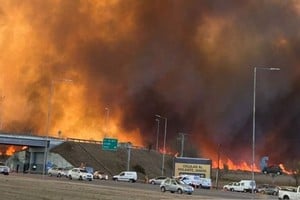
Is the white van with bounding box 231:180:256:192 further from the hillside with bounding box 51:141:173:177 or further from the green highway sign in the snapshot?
the hillside with bounding box 51:141:173:177

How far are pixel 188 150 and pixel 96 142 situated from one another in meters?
25.8

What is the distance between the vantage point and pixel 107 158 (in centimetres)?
13112

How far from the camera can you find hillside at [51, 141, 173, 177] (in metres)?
125

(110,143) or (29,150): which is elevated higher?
(110,143)

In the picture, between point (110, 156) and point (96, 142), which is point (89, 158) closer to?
point (110, 156)

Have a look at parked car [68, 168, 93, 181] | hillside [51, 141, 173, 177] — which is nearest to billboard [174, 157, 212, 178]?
parked car [68, 168, 93, 181]

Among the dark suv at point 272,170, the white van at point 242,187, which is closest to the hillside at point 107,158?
the dark suv at point 272,170

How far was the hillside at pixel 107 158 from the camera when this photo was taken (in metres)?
125

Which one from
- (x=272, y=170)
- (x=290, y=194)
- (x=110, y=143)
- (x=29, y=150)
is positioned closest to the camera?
(x=290, y=194)

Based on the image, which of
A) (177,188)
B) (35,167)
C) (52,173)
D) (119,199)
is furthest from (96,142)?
(119,199)

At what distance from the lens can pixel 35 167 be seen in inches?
5032

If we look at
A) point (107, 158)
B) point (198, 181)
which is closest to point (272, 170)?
point (107, 158)

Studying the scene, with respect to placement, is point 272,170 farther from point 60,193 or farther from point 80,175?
point 60,193

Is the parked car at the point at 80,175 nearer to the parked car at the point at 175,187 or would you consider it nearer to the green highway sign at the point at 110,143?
the parked car at the point at 175,187
